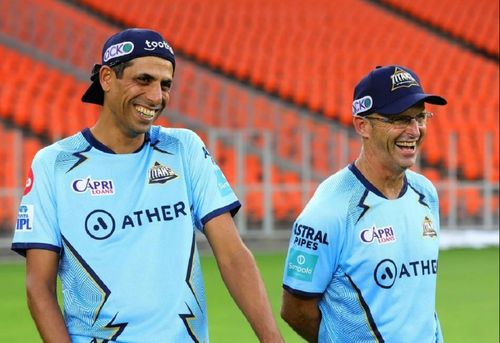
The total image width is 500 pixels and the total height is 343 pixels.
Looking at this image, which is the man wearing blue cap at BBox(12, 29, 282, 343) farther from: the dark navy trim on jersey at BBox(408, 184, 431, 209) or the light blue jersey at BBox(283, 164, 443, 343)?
the dark navy trim on jersey at BBox(408, 184, 431, 209)

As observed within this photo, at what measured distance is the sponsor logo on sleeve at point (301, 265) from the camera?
393 centimetres

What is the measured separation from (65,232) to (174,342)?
45cm

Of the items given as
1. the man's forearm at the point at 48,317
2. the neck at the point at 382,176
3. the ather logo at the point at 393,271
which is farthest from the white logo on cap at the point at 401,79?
the man's forearm at the point at 48,317

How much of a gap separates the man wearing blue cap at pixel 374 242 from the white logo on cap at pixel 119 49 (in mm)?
966

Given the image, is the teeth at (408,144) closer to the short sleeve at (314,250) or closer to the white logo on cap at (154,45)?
the short sleeve at (314,250)

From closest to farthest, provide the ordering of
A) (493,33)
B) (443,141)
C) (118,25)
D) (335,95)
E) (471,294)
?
(471,294)
(443,141)
(335,95)
(118,25)
(493,33)

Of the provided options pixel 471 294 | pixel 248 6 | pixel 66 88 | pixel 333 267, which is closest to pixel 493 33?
pixel 248 6

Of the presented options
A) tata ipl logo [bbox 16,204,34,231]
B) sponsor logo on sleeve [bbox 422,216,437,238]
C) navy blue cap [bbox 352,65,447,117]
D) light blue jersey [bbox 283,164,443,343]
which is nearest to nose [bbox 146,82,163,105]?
tata ipl logo [bbox 16,204,34,231]

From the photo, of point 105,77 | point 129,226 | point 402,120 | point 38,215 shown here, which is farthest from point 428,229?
point 38,215

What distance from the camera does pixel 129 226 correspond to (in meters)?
3.31

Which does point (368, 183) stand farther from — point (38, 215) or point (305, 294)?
point (38, 215)

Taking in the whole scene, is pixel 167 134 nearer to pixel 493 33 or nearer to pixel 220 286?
pixel 220 286

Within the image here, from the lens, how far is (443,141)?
15.7 meters

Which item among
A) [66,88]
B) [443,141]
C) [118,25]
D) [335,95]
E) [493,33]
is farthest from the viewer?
[493,33]
